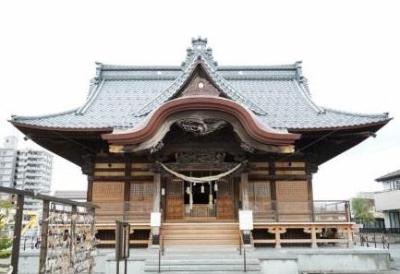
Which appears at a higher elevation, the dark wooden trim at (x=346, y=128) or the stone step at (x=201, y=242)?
the dark wooden trim at (x=346, y=128)

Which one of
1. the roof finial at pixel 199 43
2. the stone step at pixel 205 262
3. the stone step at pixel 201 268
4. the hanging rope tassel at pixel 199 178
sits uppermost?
the roof finial at pixel 199 43

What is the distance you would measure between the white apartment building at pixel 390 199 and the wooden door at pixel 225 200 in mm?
33346

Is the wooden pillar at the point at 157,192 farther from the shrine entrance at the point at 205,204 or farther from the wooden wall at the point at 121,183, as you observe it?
the shrine entrance at the point at 205,204

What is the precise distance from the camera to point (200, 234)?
Result: 13.5 m

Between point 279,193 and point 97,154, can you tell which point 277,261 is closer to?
point 279,193

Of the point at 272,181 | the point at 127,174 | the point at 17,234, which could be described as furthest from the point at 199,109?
the point at 17,234

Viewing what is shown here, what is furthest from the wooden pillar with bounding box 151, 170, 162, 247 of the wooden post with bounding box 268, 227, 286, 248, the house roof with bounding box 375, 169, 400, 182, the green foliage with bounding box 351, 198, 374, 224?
the green foliage with bounding box 351, 198, 374, 224

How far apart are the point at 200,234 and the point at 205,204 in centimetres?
223

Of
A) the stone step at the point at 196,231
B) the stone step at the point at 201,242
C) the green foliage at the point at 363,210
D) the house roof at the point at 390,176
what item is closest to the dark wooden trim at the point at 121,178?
Result: the stone step at the point at 196,231

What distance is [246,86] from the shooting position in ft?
68.7

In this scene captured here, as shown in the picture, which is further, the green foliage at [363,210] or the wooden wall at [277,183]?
the green foliage at [363,210]

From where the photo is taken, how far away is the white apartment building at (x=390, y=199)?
42.4 meters

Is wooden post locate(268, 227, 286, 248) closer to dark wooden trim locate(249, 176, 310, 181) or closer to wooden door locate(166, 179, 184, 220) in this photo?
dark wooden trim locate(249, 176, 310, 181)

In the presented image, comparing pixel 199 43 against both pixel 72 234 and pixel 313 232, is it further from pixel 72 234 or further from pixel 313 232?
pixel 72 234
